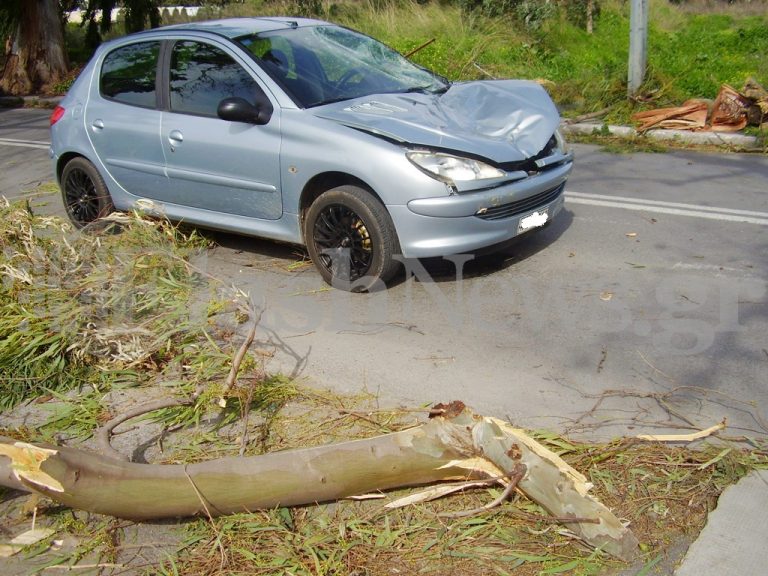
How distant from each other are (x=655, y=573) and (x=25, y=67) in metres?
18.7

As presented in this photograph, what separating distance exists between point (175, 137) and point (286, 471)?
3.75 meters

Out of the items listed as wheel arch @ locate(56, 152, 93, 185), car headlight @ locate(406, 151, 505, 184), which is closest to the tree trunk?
wheel arch @ locate(56, 152, 93, 185)

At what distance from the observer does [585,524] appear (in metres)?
3.22

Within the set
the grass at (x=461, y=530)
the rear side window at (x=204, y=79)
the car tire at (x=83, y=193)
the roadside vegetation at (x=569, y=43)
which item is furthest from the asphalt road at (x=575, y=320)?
the roadside vegetation at (x=569, y=43)

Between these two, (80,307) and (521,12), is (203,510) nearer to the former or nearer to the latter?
(80,307)

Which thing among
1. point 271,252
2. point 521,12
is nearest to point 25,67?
point 521,12

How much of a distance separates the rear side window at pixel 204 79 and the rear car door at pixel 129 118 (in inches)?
8.9

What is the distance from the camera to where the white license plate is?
5.81 metres

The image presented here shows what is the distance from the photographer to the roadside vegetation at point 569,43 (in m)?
11.3

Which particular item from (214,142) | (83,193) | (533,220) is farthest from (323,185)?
(83,193)

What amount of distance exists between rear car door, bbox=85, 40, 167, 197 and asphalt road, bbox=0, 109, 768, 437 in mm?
883

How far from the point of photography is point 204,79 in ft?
21.4

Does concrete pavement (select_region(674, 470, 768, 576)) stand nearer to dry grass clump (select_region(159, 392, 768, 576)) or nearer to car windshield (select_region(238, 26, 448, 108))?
dry grass clump (select_region(159, 392, 768, 576))

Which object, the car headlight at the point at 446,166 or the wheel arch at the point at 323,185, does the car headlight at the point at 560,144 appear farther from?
the wheel arch at the point at 323,185
